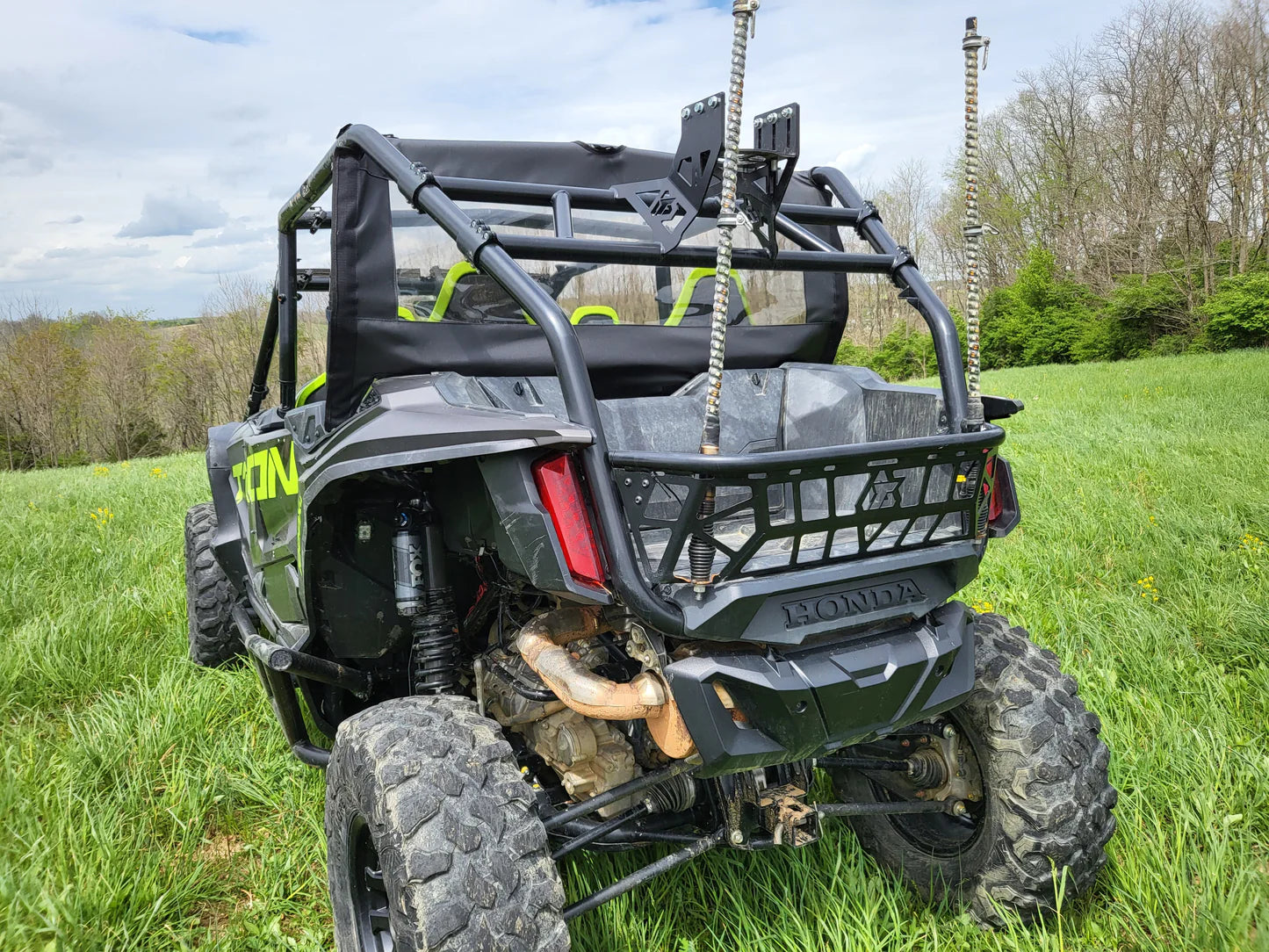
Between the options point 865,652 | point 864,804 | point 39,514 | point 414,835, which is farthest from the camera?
point 39,514

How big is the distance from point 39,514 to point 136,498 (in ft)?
2.74

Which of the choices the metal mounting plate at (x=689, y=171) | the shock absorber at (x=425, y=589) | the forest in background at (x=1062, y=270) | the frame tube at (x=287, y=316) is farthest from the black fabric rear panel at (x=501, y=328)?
the forest in background at (x=1062, y=270)

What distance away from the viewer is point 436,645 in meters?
2.44

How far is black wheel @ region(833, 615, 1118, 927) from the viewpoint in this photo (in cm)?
224

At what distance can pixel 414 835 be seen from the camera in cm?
180

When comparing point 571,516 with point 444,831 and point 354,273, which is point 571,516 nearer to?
point 444,831

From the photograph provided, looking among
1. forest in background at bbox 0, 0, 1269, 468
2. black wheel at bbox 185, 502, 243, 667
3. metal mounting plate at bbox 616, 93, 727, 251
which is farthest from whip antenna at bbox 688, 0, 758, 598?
forest in background at bbox 0, 0, 1269, 468

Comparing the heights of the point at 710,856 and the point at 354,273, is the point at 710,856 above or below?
below

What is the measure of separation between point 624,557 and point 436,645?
0.90 m

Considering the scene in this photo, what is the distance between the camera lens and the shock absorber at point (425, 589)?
7.87 ft

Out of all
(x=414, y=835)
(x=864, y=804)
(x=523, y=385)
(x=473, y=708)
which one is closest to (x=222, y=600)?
(x=523, y=385)

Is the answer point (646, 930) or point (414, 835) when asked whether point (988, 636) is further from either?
point (414, 835)

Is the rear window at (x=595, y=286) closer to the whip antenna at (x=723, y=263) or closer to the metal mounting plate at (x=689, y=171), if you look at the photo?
the metal mounting plate at (x=689, y=171)

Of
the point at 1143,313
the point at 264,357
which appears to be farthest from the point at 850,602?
the point at 1143,313
